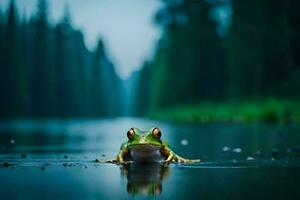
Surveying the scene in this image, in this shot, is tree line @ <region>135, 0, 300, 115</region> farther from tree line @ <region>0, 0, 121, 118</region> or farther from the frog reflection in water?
the frog reflection in water

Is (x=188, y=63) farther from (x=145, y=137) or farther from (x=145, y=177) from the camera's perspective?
(x=145, y=177)

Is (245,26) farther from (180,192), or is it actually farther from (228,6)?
(180,192)

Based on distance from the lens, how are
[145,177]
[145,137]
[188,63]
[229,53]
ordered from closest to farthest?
1. [145,177]
2. [145,137]
3. [229,53]
4. [188,63]

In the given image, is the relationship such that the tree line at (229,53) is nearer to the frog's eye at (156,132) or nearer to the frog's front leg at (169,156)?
the frog's front leg at (169,156)

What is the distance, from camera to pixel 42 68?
204 ft

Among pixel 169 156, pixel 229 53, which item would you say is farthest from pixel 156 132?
pixel 229 53

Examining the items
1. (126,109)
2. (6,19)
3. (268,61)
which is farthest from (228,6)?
(126,109)

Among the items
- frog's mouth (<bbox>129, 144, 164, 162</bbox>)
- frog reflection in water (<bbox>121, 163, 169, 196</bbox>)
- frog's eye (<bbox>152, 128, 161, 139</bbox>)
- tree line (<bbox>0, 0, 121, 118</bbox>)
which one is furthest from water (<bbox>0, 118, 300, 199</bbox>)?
tree line (<bbox>0, 0, 121, 118</bbox>)

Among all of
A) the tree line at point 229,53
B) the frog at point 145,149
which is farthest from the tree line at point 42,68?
the frog at point 145,149

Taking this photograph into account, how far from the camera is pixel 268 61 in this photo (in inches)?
1874

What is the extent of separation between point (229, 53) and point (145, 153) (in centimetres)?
4573

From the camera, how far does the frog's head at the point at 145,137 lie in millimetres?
8383

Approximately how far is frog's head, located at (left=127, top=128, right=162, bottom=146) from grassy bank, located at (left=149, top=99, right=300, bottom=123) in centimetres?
2362

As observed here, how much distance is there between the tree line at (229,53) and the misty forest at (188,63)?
7cm
